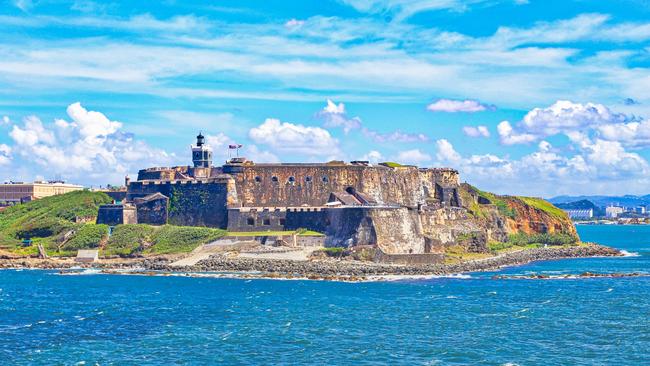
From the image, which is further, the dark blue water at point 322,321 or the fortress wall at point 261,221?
the fortress wall at point 261,221

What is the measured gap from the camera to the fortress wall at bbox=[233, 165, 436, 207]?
9306 cm

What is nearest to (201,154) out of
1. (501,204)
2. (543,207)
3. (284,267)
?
(284,267)

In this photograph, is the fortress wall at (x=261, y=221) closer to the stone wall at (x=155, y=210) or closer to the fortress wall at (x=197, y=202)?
the fortress wall at (x=197, y=202)

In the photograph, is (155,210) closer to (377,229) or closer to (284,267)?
(284,267)

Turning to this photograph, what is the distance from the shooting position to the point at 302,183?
3720 inches

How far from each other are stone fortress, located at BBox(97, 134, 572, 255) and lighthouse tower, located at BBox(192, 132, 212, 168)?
4.3 inches

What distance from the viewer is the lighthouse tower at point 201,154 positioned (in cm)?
9926

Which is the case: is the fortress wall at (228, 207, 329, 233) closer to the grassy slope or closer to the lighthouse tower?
the grassy slope

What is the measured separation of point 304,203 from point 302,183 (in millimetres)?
2187

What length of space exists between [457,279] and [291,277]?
43.8 feet

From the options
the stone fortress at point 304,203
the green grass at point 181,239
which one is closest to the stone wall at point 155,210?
the stone fortress at point 304,203

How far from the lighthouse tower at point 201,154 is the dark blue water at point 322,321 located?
28.1 meters

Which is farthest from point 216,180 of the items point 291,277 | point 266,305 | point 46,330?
point 46,330

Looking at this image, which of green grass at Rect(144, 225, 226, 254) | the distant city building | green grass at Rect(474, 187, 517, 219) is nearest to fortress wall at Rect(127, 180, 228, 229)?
green grass at Rect(144, 225, 226, 254)
